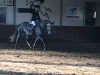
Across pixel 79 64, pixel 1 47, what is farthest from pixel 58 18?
pixel 79 64

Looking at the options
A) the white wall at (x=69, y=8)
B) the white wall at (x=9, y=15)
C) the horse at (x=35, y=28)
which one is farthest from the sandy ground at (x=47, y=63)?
the white wall at (x=69, y=8)

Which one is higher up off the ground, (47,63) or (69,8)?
(69,8)

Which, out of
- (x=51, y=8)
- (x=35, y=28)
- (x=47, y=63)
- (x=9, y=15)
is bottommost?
(x=47, y=63)

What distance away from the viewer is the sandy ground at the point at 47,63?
1581 cm

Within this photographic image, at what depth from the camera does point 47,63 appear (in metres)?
18.1

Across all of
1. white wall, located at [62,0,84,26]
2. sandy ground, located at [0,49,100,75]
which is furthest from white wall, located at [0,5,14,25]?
sandy ground, located at [0,49,100,75]

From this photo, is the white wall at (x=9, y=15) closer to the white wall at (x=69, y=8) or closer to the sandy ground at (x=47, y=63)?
the white wall at (x=69, y=8)

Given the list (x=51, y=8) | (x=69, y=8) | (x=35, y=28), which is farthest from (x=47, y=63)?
(x=69, y=8)

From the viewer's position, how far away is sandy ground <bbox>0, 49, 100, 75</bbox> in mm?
15812

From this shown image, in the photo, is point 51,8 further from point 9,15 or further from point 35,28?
point 35,28

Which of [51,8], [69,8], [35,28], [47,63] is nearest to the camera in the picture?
[47,63]

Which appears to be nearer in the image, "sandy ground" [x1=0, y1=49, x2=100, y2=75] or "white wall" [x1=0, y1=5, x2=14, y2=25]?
Result: "sandy ground" [x1=0, y1=49, x2=100, y2=75]

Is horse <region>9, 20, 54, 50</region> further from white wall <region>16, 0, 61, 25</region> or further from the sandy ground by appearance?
white wall <region>16, 0, 61, 25</region>

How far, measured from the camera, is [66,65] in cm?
1762
